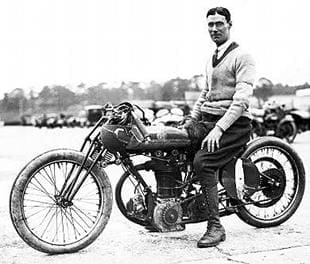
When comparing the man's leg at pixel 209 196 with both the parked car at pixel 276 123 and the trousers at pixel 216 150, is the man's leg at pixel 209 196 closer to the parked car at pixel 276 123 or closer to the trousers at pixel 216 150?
the trousers at pixel 216 150

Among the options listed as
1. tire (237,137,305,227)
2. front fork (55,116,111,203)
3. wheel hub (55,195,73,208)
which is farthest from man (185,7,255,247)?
Result: wheel hub (55,195,73,208)

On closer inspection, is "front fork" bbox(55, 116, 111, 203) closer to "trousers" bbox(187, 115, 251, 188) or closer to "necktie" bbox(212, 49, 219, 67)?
"trousers" bbox(187, 115, 251, 188)

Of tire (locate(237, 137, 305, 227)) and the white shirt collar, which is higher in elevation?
the white shirt collar

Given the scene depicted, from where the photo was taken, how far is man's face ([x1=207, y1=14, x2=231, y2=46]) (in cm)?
477

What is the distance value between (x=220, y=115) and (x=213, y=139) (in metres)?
0.33

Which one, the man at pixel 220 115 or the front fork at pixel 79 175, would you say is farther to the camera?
the man at pixel 220 115

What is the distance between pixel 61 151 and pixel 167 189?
902 mm

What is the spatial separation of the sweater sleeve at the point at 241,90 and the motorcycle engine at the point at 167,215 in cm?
72

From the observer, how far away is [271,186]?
207 inches

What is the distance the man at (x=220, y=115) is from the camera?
464cm

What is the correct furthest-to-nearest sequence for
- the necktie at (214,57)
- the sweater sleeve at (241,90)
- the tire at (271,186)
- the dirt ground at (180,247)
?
the tire at (271,186) < the necktie at (214,57) < the sweater sleeve at (241,90) < the dirt ground at (180,247)

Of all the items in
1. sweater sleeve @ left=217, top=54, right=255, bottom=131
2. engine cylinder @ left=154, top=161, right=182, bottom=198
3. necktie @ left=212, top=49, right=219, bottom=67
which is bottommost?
engine cylinder @ left=154, top=161, right=182, bottom=198

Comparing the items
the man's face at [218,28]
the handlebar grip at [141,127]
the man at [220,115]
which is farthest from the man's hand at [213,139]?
the man's face at [218,28]

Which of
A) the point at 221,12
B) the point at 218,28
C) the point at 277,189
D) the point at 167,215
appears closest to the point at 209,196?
the point at 167,215
